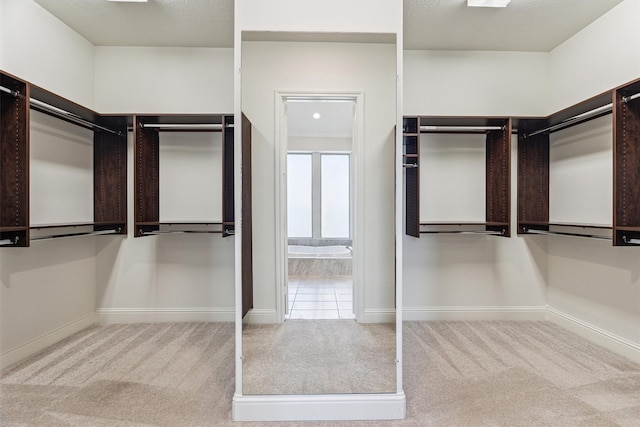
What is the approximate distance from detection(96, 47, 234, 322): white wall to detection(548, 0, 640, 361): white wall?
3.10 meters

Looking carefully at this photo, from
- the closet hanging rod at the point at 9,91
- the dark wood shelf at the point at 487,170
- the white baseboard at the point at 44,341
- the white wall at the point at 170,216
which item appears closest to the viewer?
the closet hanging rod at the point at 9,91

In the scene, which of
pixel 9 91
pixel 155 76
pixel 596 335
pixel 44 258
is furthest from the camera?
pixel 155 76

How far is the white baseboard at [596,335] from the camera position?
2.36 m

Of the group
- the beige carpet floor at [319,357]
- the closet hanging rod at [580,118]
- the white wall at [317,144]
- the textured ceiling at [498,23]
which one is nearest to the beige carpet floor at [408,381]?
the beige carpet floor at [319,357]

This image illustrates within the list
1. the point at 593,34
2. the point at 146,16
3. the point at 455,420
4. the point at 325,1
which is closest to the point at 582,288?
the point at 455,420

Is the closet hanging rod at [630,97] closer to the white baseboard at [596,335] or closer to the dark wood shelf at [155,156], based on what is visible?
the white baseboard at [596,335]

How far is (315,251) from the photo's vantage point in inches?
75.3

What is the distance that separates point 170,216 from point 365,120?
2.12 meters

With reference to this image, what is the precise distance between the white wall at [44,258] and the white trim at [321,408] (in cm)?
185

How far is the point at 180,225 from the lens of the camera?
301 centimetres

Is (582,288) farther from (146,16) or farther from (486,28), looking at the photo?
(146,16)

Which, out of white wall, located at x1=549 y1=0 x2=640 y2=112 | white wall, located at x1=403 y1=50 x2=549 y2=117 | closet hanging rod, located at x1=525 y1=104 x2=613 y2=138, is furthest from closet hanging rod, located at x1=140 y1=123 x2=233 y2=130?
white wall, located at x1=549 y1=0 x2=640 y2=112

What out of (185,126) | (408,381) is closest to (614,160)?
(408,381)

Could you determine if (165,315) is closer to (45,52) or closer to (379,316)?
(379,316)
